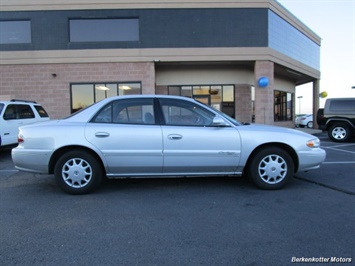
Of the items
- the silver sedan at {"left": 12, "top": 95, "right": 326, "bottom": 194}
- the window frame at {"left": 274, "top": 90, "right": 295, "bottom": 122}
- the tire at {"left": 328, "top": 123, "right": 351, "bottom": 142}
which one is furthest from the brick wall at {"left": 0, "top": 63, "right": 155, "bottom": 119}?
the silver sedan at {"left": 12, "top": 95, "right": 326, "bottom": 194}

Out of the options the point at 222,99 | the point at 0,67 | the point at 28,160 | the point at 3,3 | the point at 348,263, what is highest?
the point at 3,3

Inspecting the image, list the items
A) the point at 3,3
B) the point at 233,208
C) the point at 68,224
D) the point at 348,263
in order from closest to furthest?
the point at 348,263
the point at 68,224
the point at 233,208
the point at 3,3

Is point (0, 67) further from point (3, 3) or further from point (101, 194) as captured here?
point (101, 194)

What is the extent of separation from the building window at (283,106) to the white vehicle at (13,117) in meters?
15.6

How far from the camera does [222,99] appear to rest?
57.9 ft

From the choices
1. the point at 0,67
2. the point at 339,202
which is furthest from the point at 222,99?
the point at 339,202

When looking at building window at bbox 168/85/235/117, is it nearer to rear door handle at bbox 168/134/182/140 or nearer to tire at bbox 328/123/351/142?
tire at bbox 328/123/351/142

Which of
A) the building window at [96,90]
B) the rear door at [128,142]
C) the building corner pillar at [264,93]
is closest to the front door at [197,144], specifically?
the rear door at [128,142]

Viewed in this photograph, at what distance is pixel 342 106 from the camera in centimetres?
1257

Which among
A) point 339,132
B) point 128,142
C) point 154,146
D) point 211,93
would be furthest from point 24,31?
point 339,132

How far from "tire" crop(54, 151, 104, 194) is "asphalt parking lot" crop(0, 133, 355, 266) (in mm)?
190

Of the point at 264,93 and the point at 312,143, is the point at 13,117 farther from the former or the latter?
the point at 264,93

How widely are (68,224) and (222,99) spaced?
1503cm

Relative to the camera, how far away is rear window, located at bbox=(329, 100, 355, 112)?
12.4 m
